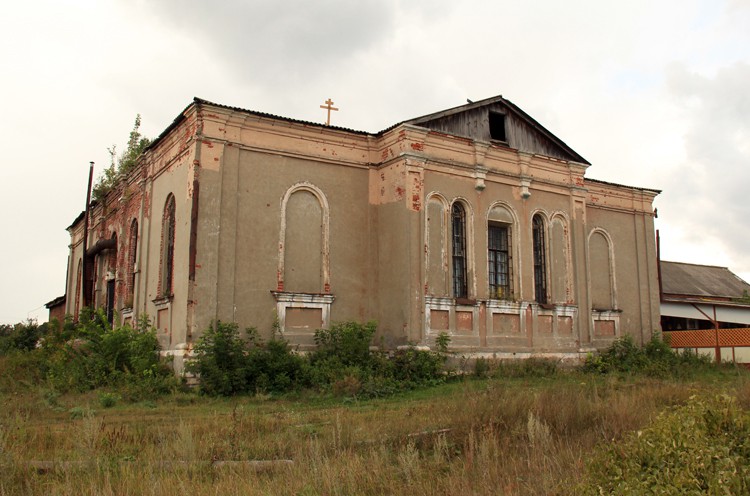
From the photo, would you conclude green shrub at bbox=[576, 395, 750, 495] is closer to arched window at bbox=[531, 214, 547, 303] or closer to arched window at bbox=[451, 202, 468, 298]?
arched window at bbox=[451, 202, 468, 298]

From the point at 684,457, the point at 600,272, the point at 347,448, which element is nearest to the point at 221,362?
the point at 347,448

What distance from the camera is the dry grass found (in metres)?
5.77

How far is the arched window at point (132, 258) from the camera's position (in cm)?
2042

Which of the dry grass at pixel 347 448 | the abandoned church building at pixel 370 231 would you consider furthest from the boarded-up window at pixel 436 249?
the dry grass at pixel 347 448

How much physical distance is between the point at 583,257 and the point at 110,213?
17.7 metres

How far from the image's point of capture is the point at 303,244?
17.2 m

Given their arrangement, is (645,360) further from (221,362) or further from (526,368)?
(221,362)

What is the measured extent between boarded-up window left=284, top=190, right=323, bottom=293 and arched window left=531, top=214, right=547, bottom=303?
23.3 ft

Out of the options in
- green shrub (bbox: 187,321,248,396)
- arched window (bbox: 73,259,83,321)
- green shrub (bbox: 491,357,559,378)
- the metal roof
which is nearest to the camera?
green shrub (bbox: 187,321,248,396)

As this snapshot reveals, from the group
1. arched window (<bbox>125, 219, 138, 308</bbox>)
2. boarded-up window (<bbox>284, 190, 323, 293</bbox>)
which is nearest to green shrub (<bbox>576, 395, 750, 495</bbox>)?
boarded-up window (<bbox>284, 190, 323, 293</bbox>)

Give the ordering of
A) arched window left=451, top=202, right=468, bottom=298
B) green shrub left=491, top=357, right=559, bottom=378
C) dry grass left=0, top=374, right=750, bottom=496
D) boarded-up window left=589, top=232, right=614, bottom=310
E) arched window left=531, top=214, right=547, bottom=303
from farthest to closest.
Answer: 1. boarded-up window left=589, top=232, right=614, bottom=310
2. arched window left=531, top=214, right=547, bottom=303
3. arched window left=451, top=202, right=468, bottom=298
4. green shrub left=491, top=357, right=559, bottom=378
5. dry grass left=0, top=374, right=750, bottom=496

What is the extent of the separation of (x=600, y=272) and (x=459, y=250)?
727 cm

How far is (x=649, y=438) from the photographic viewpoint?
496 cm

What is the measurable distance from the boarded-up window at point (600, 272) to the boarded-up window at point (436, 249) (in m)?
7.41
